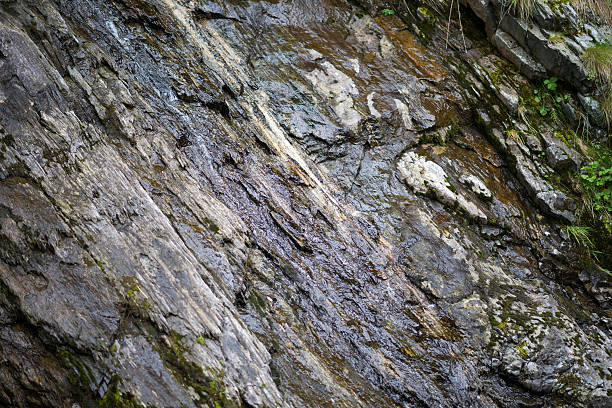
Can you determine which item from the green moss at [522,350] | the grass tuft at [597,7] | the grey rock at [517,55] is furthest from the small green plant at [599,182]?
the green moss at [522,350]

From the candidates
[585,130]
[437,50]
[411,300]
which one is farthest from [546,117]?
[411,300]

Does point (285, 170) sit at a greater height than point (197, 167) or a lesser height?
greater

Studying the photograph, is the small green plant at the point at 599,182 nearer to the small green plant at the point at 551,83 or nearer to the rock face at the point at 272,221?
the rock face at the point at 272,221

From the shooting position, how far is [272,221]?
4.41 meters

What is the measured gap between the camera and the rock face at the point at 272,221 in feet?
9.60

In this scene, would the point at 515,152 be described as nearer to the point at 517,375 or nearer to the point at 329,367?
the point at 517,375

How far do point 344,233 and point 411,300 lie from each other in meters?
1.01

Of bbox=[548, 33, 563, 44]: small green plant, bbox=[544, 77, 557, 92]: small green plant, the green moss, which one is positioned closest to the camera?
the green moss

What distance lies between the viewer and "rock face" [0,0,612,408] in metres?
2.93

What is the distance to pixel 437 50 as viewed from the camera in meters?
6.63

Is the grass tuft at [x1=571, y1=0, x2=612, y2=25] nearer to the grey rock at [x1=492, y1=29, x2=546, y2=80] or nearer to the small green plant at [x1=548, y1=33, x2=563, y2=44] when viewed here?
the small green plant at [x1=548, y1=33, x2=563, y2=44]

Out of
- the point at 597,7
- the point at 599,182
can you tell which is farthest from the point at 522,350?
the point at 597,7

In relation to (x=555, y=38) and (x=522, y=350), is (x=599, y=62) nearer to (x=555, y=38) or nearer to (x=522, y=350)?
(x=555, y=38)

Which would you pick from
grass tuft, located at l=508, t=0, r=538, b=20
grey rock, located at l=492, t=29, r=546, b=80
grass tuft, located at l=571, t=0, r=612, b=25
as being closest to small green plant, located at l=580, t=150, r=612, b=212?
grey rock, located at l=492, t=29, r=546, b=80
